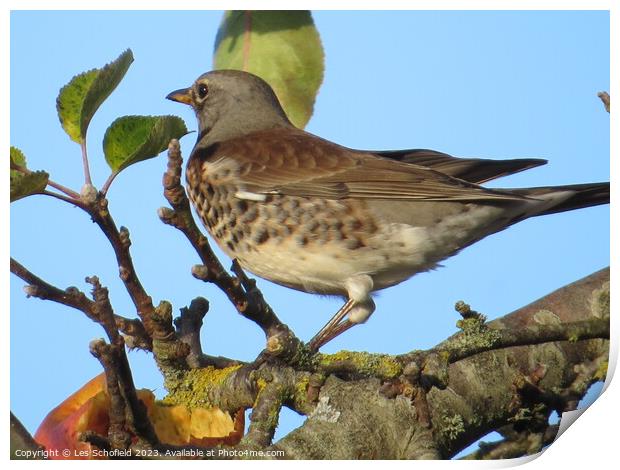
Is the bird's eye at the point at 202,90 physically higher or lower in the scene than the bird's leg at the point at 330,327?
higher

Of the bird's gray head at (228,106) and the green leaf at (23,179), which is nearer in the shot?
the green leaf at (23,179)

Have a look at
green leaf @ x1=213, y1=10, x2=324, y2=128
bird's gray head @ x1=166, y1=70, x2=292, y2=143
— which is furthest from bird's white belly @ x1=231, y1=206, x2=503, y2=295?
green leaf @ x1=213, y1=10, x2=324, y2=128

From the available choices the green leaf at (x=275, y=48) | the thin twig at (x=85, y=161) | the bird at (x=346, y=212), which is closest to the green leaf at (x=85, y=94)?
the thin twig at (x=85, y=161)

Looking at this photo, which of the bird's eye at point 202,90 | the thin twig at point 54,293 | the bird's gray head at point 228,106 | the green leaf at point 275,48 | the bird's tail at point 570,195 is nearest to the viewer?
the thin twig at point 54,293

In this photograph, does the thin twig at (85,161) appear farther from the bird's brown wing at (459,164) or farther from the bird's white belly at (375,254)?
the bird's brown wing at (459,164)

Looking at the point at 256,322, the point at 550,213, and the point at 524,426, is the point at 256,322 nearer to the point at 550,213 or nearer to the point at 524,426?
the point at 524,426

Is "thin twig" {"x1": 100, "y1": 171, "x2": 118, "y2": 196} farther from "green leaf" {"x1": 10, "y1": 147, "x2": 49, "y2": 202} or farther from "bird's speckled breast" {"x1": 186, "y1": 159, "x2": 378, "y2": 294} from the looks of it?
"bird's speckled breast" {"x1": 186, "y1": 159, "x2": 378, "y2": 294}

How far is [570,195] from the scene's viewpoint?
329cm

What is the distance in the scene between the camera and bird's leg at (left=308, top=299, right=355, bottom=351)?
370cm

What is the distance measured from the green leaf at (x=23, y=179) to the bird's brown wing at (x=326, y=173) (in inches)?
58.0

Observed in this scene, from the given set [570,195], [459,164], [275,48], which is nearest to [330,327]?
[459,164]

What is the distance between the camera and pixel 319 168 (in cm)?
379

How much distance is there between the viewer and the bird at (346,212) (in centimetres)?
362

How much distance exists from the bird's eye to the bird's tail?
1.49 meters
